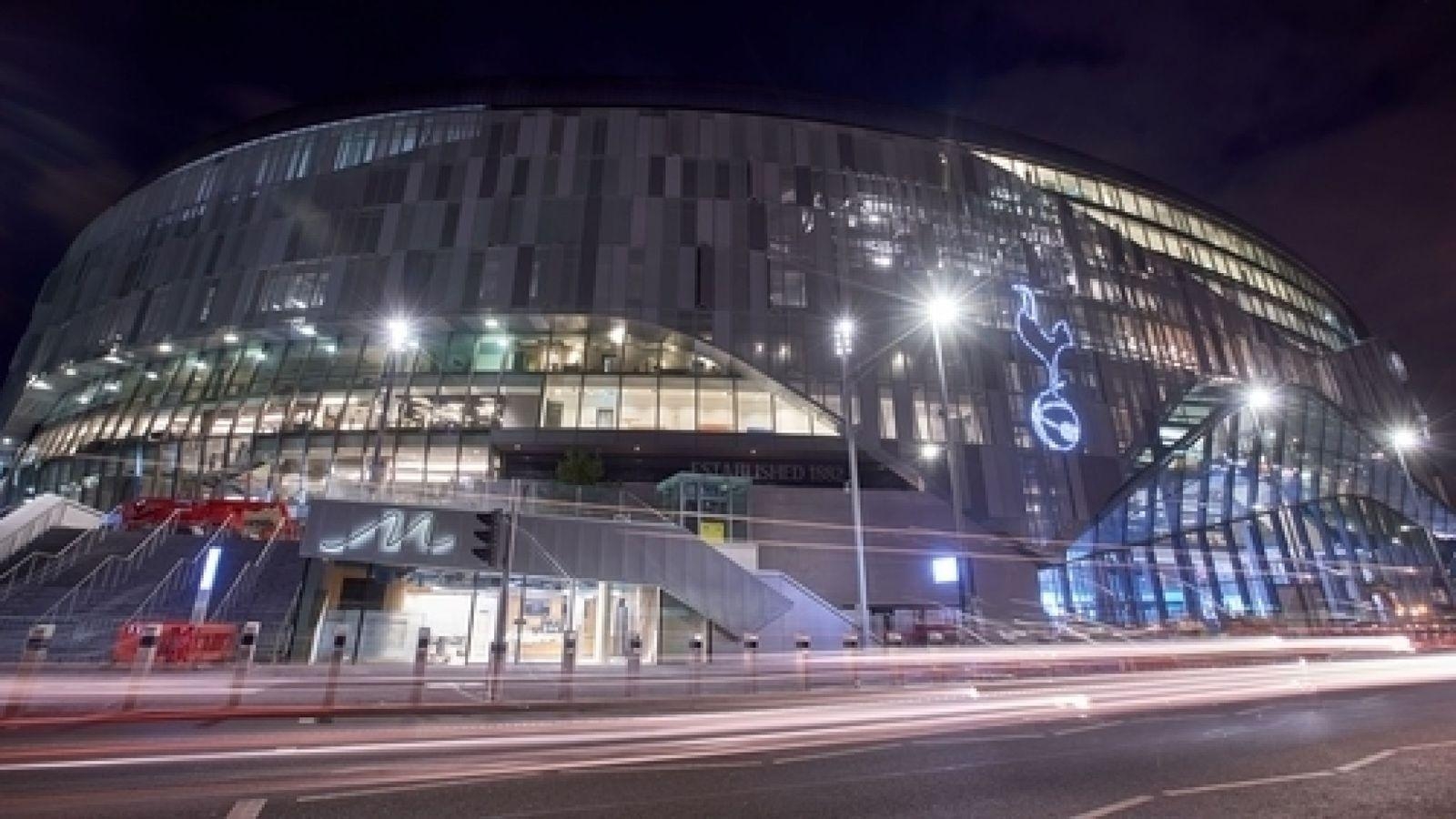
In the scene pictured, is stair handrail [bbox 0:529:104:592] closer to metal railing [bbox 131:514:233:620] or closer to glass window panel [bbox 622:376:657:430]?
metal railing [bbox 131:514:233:620]

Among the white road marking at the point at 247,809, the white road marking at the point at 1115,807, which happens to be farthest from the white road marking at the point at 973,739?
the white road marking at the point at 247,809

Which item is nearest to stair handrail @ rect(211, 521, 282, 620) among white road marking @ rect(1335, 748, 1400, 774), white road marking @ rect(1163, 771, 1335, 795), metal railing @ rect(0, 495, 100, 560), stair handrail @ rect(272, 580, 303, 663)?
stair handrail @ rect(272, 580, 303, 663)

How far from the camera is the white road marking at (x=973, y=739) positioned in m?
9.91

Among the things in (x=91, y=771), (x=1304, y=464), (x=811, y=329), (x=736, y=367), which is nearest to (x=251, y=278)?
(x=736, y=367)

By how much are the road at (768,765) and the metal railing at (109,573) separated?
1090cm

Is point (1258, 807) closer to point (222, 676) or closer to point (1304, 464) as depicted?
point (222, 676)

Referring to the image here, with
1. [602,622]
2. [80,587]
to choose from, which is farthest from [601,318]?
[80,587]

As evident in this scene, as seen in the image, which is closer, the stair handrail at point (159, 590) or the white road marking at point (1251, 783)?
the white road marking at point (1251, 783)

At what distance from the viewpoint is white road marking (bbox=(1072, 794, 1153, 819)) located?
18.1ft

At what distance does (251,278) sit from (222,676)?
117ft

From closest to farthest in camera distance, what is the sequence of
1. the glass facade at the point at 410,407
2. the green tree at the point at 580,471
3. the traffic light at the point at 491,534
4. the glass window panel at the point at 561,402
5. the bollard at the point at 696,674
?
the traffic light at the point at 491,534, the bollard at the point at 696,674, the green tree at the point at 580,471, the glass facade at the point at 410,407, the glass window panel at the point at 561,402

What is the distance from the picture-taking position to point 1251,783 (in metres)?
6.79

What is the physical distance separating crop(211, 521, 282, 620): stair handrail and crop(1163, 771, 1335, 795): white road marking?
21862 mm

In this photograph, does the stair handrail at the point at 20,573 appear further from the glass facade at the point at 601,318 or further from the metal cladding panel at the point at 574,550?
the glass facade at the point at 601,318
